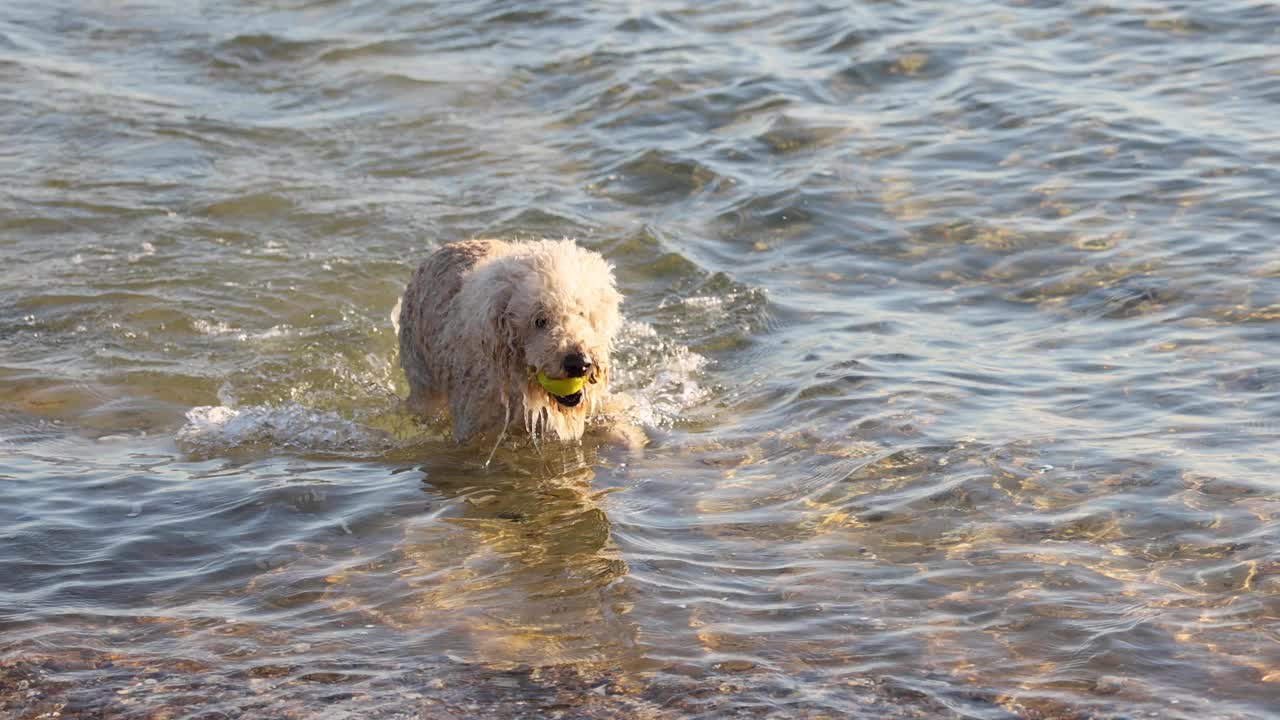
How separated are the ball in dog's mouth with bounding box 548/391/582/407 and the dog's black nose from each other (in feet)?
1.28

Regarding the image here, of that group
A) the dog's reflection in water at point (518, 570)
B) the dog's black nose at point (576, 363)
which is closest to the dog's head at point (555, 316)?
the dog's black nose at point (576, 363)

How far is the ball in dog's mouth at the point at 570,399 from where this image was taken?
24.6 ft

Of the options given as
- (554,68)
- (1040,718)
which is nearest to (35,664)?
(1040,718)

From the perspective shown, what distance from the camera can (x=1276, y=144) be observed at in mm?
11617

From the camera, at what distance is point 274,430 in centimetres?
859

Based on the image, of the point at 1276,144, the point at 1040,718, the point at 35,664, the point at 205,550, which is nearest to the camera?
the point at 1040,718

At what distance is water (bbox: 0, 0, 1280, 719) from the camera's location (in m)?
5.78

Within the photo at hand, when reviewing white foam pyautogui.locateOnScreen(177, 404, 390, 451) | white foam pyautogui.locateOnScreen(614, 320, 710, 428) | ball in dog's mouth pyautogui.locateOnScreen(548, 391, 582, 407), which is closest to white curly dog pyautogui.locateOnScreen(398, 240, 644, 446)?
ball in dog's mouth pyautogui.locateOnScreen(548, 391, 582, 407)

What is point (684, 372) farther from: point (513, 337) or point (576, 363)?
point (576, 363)

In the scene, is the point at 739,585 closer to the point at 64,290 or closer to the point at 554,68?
the point at 64,290

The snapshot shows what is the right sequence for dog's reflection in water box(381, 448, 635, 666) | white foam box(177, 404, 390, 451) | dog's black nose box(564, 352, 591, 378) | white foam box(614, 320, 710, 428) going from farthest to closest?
white foam box(614, 320, 710, 428) < white foam box(177, 404, 390, 451) < dog's black nose box(564, 352, 591, 378) < dog's reflection in water box(381, 448, 635, 666)

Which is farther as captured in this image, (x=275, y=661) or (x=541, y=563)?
(x=541, y=563)

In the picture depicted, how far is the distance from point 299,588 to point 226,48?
1115 centimetres

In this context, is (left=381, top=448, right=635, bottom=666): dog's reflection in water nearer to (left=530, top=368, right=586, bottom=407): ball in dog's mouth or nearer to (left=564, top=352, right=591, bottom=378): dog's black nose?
(left=530, top=368, right=586, bottom=407): ball in dog's mouth
